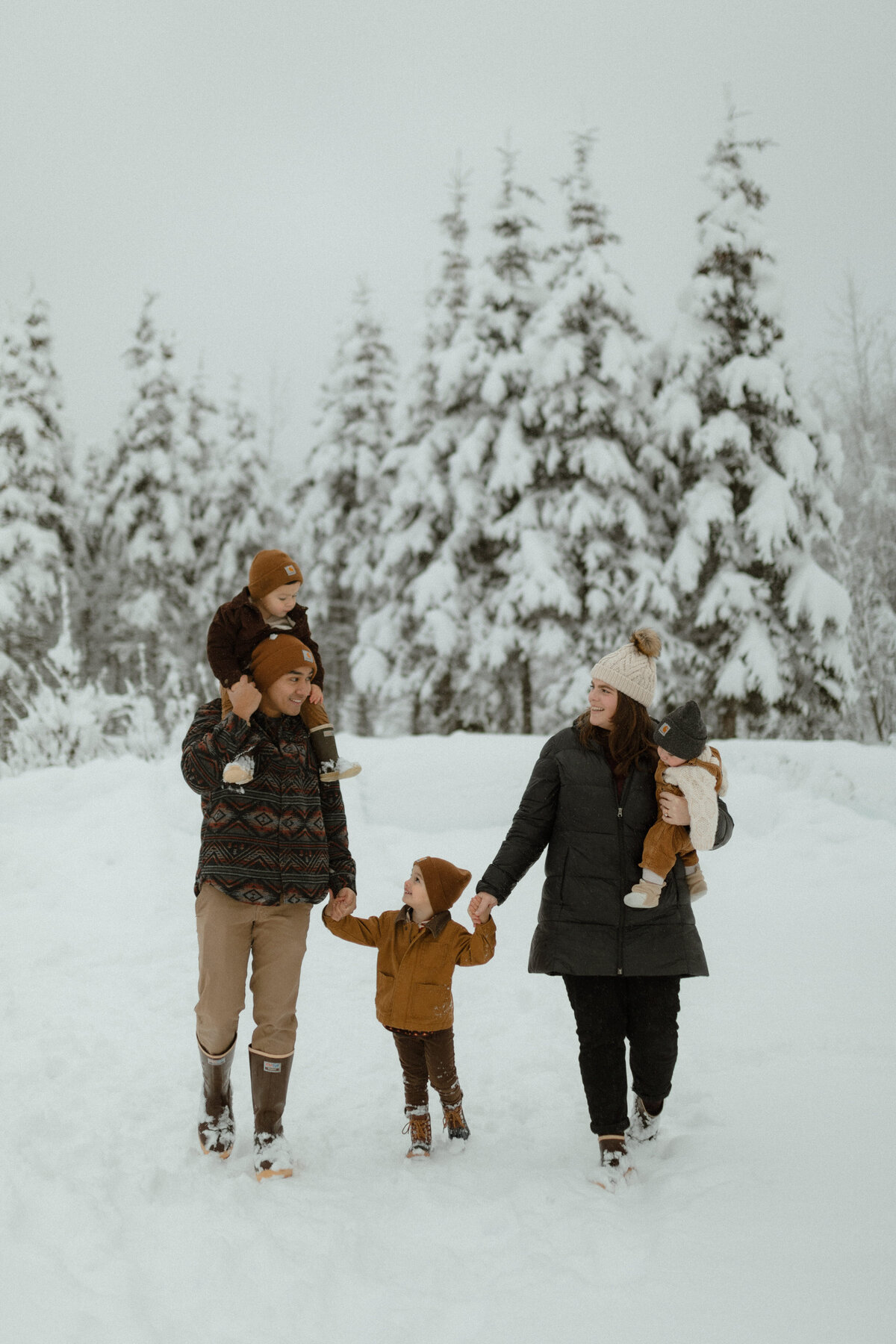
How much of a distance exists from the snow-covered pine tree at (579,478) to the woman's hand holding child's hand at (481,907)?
1441cm

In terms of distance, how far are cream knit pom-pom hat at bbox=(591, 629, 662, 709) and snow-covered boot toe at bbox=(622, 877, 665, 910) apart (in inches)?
26.9

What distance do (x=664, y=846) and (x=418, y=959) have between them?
1.06m

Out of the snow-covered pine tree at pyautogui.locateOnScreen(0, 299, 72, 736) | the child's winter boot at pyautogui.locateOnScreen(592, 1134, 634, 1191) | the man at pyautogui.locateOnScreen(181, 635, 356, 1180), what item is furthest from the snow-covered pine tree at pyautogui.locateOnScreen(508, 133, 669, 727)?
the man at pyautogui.locateOnScreen(181, 635, 356, 1180)

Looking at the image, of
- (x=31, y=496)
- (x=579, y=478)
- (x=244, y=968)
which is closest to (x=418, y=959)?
(x=244, y=968)

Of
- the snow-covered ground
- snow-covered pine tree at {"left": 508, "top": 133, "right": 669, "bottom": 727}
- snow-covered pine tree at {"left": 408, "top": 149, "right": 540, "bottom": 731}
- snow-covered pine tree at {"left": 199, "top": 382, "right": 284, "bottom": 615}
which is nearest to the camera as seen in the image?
the snow-covered ground

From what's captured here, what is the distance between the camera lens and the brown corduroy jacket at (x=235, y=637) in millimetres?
3719

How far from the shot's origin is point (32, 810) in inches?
344

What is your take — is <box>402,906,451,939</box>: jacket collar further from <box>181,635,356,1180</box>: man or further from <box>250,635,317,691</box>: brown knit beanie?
<box>250,635,317,691</box>: brown knit beanie

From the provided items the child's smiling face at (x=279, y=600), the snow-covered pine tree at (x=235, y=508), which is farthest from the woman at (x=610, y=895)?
the snow-covered pine tree at (x=235, y=508)

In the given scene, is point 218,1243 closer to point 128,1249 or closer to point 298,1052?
point 128,1249

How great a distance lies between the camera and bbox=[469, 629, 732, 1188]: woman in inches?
152

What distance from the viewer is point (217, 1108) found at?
12.8 ft

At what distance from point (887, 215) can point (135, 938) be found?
102ft

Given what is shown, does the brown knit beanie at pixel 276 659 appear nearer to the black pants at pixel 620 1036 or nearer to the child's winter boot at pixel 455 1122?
the black pants at pixel 620 1036
